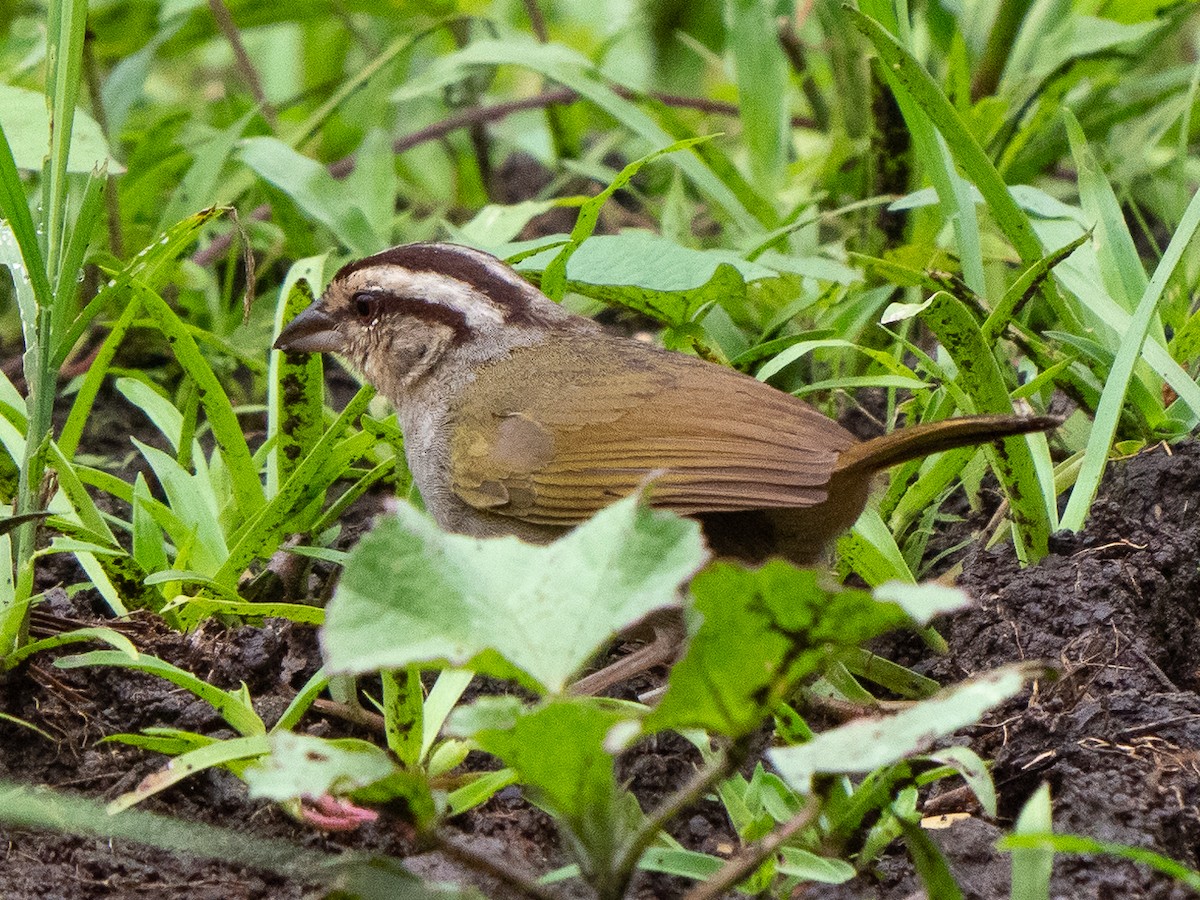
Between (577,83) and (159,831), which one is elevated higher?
(577,83)

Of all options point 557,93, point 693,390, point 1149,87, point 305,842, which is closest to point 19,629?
point 305,842

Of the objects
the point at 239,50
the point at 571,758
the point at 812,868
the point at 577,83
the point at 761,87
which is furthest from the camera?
the point at 239,50

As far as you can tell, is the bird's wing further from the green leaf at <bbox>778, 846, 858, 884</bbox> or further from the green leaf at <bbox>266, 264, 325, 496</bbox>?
the green leaf at <bbox>778, 846, 858, 884</bbox>

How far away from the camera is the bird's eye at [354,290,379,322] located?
4.37 meters

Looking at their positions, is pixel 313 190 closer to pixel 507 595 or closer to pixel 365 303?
pixel 365 303

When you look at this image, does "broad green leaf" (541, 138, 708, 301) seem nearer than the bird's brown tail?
No

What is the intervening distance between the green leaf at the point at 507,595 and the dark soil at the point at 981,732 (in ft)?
2.11

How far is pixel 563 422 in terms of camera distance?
12.5 ft

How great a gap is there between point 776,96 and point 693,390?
208cm

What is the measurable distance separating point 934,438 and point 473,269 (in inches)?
62.6

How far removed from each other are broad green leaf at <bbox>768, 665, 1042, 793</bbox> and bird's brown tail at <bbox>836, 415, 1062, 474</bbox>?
962 millimetres

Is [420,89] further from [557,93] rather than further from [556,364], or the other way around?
[556,364]

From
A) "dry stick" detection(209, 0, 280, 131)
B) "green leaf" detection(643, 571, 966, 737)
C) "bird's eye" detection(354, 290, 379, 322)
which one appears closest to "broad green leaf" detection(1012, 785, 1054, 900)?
"green leaf" detection(643, 571, 966, 737)

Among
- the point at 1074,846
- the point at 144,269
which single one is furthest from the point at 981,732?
the point at 144,269
